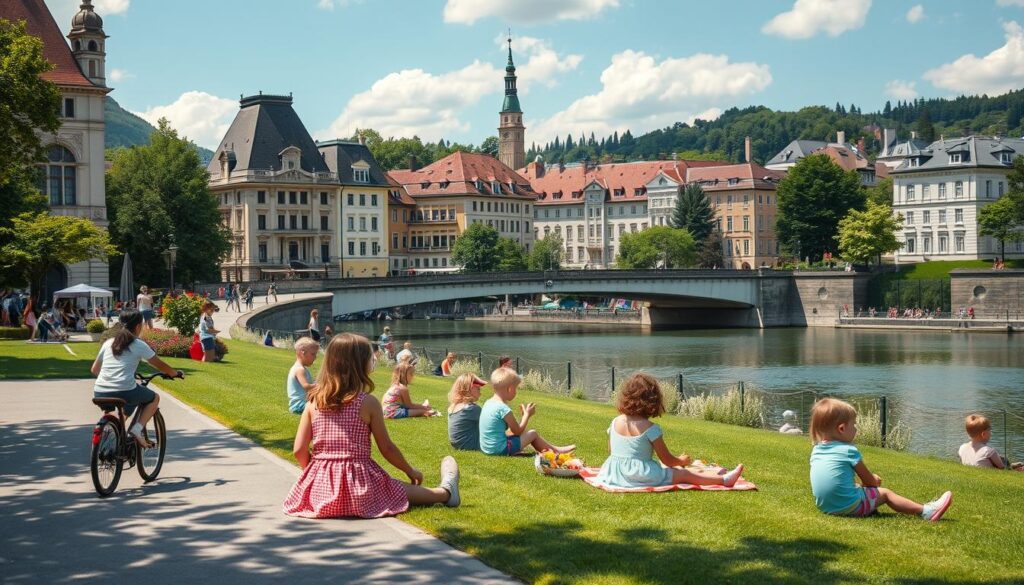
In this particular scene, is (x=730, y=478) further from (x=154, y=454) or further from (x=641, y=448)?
(x=154, y=454)

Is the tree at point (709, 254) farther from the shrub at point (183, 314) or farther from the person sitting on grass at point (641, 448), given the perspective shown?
the person sitting on grass at point (641, 448)

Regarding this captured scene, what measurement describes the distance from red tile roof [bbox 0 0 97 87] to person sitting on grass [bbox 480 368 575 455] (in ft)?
165

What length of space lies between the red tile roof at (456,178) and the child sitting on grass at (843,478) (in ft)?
402

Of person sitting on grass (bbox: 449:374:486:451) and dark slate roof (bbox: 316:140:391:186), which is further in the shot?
dark slate roof (bbox: 316:140:391:186)

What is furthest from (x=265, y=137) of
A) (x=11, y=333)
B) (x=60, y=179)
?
(x=11, y=333)

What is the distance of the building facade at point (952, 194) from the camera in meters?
103

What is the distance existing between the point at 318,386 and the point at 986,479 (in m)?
9.45

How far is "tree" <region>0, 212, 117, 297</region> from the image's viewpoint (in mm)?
42500

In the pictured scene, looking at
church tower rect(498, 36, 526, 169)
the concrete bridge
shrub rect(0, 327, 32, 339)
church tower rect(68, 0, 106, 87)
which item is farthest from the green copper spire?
shrub rect(0, 327, 32, 339)

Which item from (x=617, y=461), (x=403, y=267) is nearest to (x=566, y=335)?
(x=403, y=267)

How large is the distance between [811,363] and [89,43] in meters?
40.3

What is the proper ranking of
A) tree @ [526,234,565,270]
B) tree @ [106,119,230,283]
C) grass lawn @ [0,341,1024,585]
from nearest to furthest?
grass lawn @ [0,341,1024,585]
tree @ [106,119,230,283]
tree @ [526,234,565,270]

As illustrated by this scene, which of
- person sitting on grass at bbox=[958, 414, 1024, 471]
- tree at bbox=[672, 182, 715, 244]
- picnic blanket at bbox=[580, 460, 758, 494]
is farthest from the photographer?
tree at bbox=[672, 182, 715, 244]

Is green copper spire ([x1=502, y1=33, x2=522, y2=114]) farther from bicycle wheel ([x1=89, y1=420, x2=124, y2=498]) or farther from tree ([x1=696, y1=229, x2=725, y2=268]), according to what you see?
bicycle wheel ([x1=89, y1=420, x2=124, y2=498])
